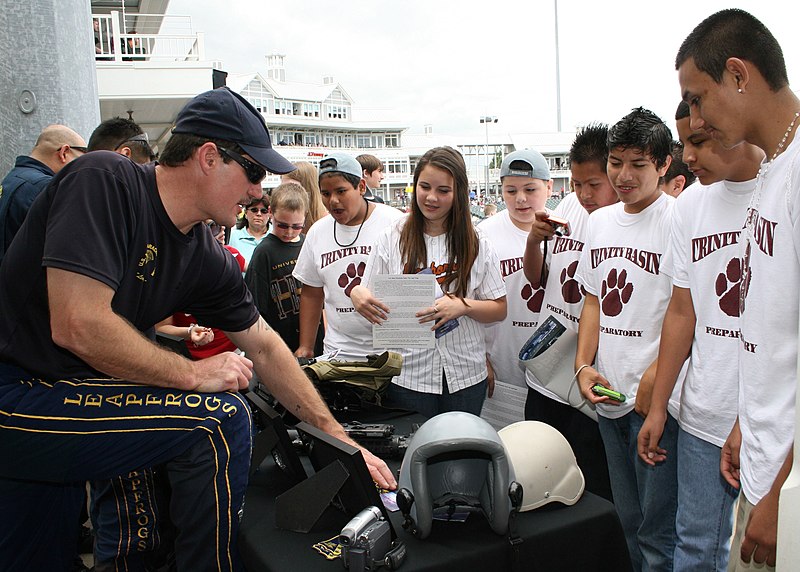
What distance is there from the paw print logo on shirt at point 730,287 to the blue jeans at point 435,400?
1.38 m

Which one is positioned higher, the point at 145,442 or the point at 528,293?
the point at 528,293

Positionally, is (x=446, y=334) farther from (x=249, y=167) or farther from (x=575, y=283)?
(x=249, y=167)

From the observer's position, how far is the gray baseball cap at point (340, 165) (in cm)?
369

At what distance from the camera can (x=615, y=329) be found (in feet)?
8.80

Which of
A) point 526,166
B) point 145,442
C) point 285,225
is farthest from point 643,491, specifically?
point 285,225

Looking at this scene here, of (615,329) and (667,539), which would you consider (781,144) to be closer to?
(615,329)

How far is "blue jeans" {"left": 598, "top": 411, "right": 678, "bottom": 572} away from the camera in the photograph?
2.50 metres

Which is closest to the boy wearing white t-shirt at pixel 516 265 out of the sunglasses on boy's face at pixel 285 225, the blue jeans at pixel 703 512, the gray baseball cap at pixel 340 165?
the gray baseball cap at pixel 340 165

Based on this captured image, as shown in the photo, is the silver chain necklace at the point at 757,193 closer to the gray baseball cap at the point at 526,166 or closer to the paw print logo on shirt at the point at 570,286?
the paw print logo on shirt at the point at 570,286

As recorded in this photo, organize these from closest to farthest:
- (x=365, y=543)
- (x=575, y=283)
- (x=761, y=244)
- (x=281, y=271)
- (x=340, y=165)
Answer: (x=365, y=543), (x=761, y=244), (x=575, y=283), (x=340, y=165), (x=281, y=271)

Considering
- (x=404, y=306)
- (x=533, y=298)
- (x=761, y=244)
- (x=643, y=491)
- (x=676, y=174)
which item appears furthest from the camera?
(x=533, y=298)

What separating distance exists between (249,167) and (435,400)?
164 centimetres

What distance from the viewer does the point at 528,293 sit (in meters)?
3.59

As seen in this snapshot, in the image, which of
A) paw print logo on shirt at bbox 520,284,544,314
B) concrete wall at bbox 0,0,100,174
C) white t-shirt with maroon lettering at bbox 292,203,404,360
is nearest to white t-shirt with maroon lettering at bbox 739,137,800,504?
paw print logo on shirt at bbox 520,284,544,314
